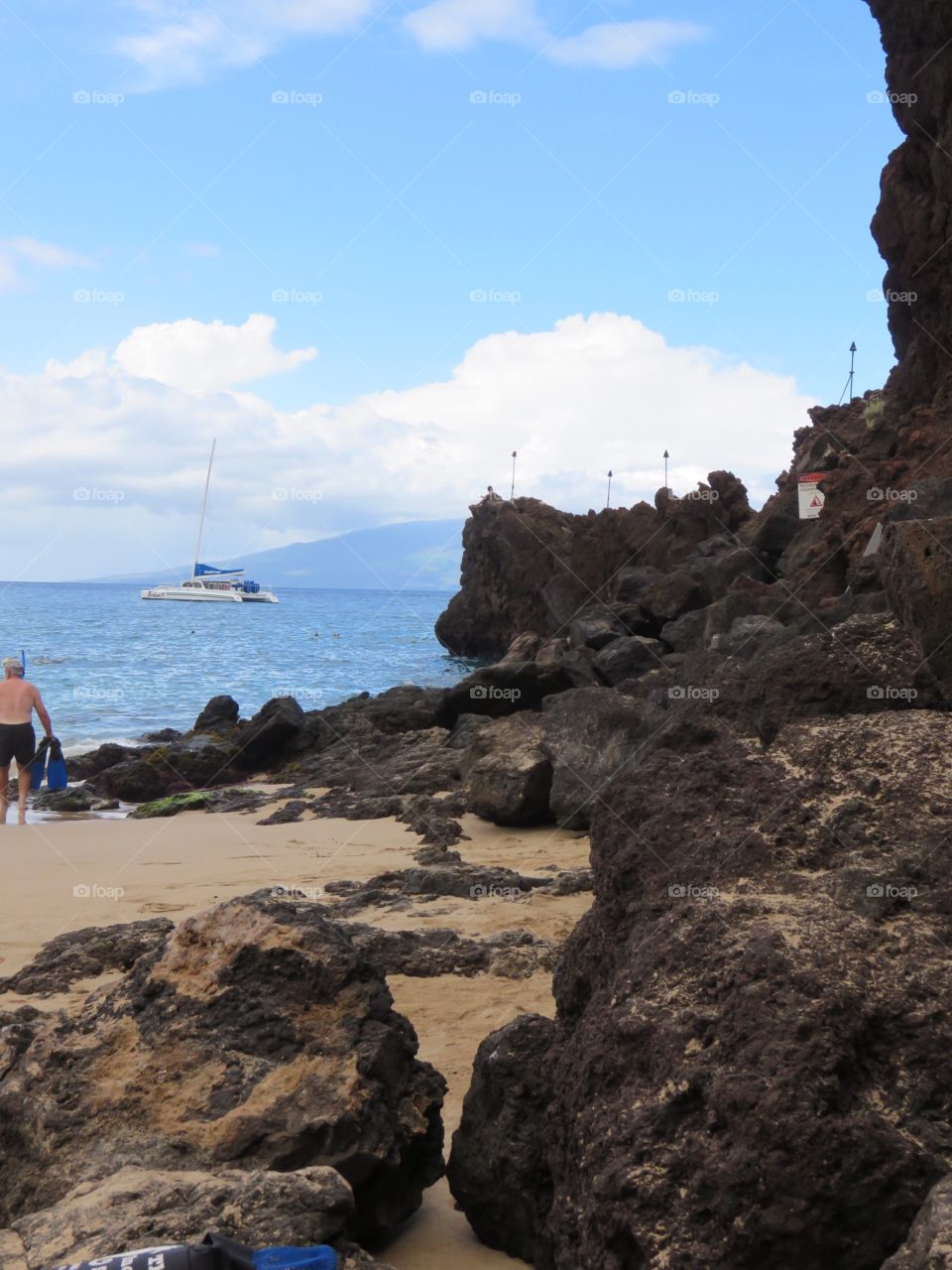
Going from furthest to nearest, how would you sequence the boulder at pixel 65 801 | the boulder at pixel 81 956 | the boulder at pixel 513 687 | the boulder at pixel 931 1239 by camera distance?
the boulder at pixel 513 687
the boulder at pixel 65 801
the boulder at pixel 81 956
the boulder at pixel 931 1239

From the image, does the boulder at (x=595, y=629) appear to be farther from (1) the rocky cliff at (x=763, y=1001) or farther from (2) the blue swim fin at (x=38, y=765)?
(1) the rocky cliff at (x=763, y=1001)

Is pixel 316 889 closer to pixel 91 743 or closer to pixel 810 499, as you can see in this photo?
pixel 91 743

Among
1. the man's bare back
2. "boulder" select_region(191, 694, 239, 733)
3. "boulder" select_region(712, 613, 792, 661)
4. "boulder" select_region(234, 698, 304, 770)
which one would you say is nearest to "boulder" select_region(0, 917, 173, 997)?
"boulder" select_region(712, 613, 792, 661)

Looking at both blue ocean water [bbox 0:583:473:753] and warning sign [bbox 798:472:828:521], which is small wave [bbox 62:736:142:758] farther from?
warning sign [bbox 798:472:828:521]

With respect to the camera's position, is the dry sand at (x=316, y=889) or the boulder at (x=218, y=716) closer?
the dry sand at (x=316, y=889)

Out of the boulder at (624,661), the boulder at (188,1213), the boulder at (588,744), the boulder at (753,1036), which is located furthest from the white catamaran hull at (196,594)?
the boulder at (188,1213)

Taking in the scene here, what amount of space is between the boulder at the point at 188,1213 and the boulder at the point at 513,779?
692 centimetres

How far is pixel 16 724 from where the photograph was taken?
483 inches

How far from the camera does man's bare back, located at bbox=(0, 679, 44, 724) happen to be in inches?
480

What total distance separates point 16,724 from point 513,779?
580 cm

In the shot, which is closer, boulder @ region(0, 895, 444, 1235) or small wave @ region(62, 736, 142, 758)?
boulder @ region(0, 895, 444, 1235)

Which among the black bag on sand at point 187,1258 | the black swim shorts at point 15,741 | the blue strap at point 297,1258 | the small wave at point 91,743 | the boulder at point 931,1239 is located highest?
the boulder at point 931,1239

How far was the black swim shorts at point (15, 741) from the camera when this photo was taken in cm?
1227

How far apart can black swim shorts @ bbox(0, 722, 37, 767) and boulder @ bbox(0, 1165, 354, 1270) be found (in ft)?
33.4
